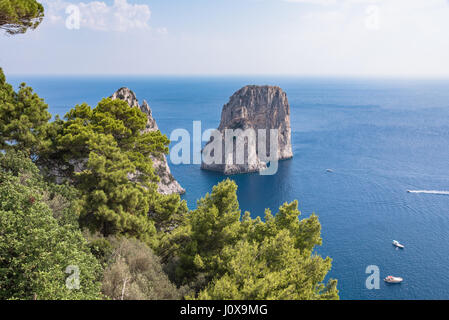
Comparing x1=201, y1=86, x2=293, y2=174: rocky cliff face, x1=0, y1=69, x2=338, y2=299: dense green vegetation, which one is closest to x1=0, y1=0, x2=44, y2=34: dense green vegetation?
x1=0, y1=69, x2=338, y2=299: dense green vegetation

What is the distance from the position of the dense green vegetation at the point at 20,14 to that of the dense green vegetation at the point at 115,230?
4.66 meters

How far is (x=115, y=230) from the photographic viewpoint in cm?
1898

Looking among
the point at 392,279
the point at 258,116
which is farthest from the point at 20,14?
the point at 258,116

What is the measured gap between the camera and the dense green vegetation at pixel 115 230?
1116 centimetres

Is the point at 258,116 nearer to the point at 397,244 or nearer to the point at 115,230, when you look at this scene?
the point at 397,244

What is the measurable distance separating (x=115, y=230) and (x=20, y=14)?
12197 millimetres

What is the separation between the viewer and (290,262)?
1473 cm

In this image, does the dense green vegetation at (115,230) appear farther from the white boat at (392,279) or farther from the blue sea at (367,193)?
the blue sea at (367,193)

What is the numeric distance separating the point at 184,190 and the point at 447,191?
52.4 m

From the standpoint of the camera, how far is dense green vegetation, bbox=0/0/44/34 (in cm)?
1428

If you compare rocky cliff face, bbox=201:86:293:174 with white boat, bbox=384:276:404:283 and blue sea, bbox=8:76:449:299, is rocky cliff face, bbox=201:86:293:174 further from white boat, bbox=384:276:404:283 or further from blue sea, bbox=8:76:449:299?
white boat, bbox=384:276:404:283
